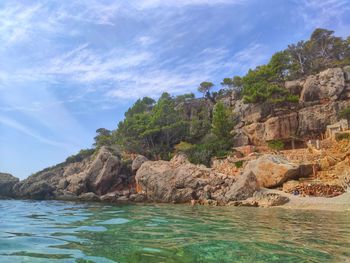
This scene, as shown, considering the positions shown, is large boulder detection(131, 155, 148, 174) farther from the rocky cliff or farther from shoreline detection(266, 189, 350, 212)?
shoreline detection(266, 189, 350, 212)

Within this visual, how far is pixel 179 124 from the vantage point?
178ft

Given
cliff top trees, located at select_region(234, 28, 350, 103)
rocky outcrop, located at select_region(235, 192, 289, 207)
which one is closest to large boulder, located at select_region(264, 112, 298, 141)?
cliff top trees, located at select_region(234, 28, 350, 103)

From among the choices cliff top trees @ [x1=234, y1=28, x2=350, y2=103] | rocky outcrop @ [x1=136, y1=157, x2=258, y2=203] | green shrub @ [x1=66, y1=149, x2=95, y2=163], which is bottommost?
rocky outcrop @ [x1=136, y1=157, x2=258, y2=203]

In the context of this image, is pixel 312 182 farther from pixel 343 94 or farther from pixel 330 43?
pixel 330 43

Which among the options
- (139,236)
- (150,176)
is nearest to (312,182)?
(150,176)

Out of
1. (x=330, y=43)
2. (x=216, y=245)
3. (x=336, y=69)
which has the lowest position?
(x=216, y=245)

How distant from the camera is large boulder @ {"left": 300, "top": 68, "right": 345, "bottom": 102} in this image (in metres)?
48.8

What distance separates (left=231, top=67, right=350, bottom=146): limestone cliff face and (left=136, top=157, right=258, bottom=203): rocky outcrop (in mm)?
20085

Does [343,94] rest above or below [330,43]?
below

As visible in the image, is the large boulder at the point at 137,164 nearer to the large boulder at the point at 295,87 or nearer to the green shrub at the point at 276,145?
the green shrub at the point at 276,145

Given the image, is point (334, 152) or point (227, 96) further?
point (227, 96)

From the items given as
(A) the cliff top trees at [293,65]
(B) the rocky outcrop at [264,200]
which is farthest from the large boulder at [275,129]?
(B) the rocky outcrop at [264,200]

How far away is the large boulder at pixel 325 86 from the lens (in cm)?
4884

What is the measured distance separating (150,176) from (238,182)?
34.3ft
